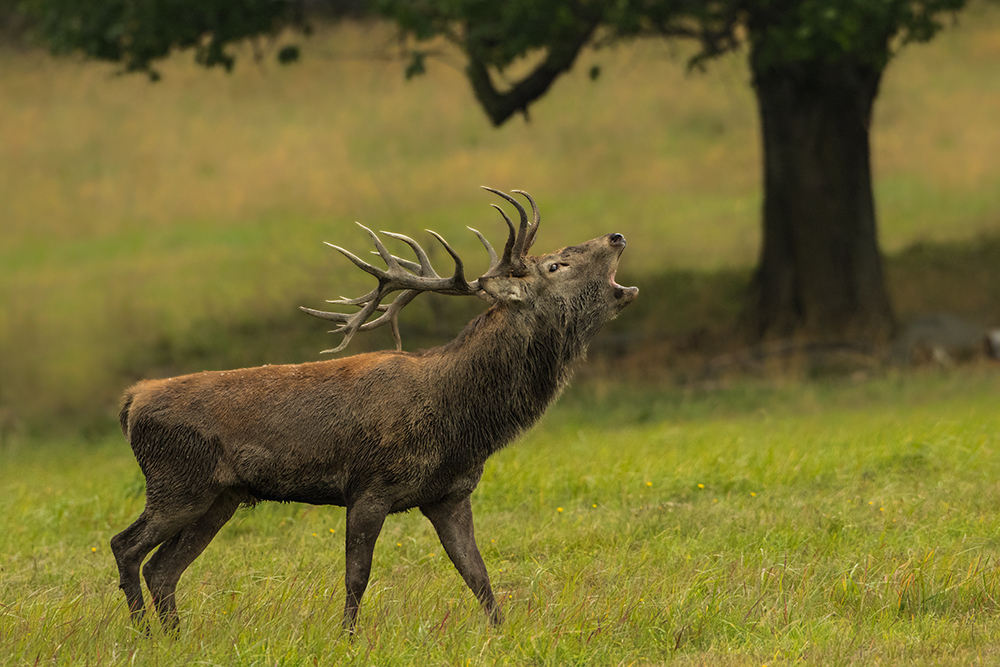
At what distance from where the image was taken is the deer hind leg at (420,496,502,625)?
5984mm

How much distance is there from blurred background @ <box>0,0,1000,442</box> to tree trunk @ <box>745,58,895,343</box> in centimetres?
48

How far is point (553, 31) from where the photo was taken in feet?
43.7

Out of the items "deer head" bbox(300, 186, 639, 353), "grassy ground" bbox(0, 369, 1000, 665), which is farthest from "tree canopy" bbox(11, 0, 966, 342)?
"deer head" bbox(300, 186, 639, 353)

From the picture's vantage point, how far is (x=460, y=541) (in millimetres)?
6035

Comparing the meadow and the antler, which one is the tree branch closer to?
the meadow

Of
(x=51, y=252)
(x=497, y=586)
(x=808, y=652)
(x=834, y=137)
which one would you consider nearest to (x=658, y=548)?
(x=497, y=586)

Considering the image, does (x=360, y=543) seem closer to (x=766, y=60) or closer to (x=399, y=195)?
(x=766, y=60)

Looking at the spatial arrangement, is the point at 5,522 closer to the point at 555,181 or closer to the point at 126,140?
the point at 555,181

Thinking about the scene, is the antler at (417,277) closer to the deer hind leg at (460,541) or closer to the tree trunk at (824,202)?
the deer hind leg at (460,541)

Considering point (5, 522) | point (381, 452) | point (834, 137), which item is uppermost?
point (834, 137)

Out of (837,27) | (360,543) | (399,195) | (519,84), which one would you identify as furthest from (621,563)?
(399,195)

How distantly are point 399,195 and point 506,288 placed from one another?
21.8m

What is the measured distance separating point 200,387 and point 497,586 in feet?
6.22

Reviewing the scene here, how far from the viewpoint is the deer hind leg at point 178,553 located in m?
6.06
